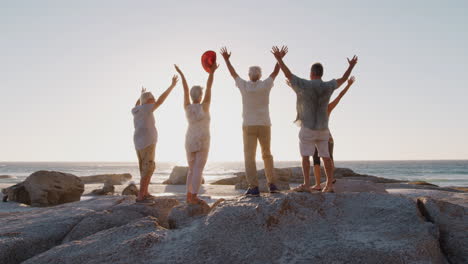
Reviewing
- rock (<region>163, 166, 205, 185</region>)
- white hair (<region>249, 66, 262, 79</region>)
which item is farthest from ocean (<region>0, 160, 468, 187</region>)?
white hair (<region>249, 66, 262, 79</region>)

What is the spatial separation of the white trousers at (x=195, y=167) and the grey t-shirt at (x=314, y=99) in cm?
175

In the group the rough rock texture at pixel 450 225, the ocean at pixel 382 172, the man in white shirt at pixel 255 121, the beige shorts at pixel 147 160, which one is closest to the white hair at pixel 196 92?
the man in white shirt at pixel 255 121

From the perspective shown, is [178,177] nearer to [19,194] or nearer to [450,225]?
[19,194]

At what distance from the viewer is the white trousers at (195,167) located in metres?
5.92

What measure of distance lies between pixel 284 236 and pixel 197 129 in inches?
99.2

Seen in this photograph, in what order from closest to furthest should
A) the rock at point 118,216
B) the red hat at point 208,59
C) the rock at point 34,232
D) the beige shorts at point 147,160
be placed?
the rock at point 34,232 < the rock at point 118,216 < the red hat at point 208,59 < the beige shorts at point 147,160

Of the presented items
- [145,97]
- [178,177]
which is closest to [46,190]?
[145,97]

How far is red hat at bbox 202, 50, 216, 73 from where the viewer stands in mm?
6141

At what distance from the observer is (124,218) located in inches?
227

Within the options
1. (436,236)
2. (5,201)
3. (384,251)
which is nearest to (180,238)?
(384,251)

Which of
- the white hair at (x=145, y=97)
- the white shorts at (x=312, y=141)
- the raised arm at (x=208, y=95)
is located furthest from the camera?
the white hair at (x=145, y=97)

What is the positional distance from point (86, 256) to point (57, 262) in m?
0.32

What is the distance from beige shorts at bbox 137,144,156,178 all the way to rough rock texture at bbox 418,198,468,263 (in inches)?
174

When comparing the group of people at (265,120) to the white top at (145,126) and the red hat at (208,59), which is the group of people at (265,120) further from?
the white top at (145,126)
